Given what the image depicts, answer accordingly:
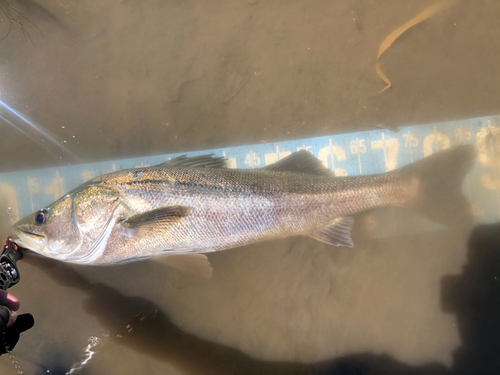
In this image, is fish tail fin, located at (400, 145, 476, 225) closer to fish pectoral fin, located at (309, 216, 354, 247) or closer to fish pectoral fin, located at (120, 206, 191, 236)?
fish pectoral fin, located at (309, 216, 354, 247)

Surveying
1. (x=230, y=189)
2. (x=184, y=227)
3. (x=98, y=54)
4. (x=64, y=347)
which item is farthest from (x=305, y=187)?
(x=64, y=347)

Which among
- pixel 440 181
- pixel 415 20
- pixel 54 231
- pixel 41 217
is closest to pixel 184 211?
pixel 54 231

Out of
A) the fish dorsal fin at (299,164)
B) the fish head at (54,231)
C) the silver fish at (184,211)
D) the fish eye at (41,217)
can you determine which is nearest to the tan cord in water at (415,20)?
the fish dorsal fin at (299,164)

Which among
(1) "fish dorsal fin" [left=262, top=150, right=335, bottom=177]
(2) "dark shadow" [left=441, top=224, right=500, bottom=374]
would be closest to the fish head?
(1) "fish dorsal fin" [left=262, top=150, right=335, bottom=177]

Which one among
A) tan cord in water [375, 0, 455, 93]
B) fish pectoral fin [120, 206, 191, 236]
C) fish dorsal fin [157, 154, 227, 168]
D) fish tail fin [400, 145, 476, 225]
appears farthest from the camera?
→ tan cord in water [375, 0, 455, 93]

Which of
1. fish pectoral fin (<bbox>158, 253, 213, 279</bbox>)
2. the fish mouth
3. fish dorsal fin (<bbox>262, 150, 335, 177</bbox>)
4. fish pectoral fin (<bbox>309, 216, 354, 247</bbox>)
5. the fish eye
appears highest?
fish dorsal fin (<bbox>262, 150, 335, 177</bbox>)

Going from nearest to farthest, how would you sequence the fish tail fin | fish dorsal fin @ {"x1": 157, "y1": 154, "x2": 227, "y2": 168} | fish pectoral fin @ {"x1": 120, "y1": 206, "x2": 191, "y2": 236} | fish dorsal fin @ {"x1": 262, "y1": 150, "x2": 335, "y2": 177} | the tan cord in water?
fish pectoral fin @ {"x1": 120, "y1": 206, "x2": 191, "y2": 236} < fish dorsal fin @ {"x1": 157, "y1": 154, "x2": 227, "y2": 168} < fish dorsal fin @ {"x1": 262, "y1": 150, "x2": 335, "y2": 177} < the fish tail fin < the tan cord in water

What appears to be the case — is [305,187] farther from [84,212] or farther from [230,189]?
[84,212]
